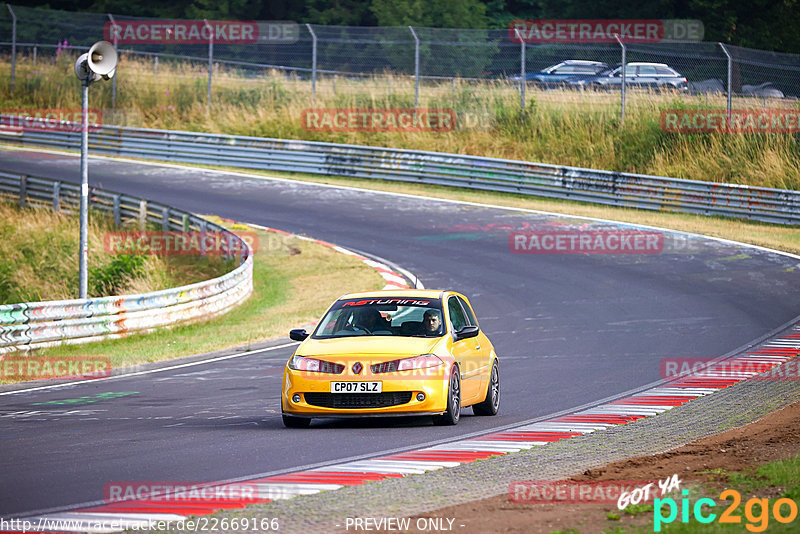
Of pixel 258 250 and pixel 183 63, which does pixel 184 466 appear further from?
pixel 183 63

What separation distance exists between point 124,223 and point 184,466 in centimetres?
2110

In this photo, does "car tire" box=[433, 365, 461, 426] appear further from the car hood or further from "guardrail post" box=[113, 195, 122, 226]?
"guardrail post" box=[113, 195, 122, 226]

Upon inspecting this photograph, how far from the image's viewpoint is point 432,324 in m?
11.5

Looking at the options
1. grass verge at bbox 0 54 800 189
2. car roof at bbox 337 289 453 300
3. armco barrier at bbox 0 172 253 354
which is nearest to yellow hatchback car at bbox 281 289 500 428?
car roof at bbox 337 289 453 300

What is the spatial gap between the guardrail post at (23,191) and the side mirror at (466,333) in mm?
24199

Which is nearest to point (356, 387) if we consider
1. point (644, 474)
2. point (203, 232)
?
point (644, 474)

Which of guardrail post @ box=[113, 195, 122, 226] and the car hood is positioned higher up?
the car hood

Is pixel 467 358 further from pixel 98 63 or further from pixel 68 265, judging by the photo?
pixel 68 265

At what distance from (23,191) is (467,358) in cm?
2474

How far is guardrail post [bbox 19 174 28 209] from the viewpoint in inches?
1283

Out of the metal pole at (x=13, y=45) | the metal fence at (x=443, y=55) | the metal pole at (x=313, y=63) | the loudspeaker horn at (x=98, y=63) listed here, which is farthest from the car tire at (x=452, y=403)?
the metal pole at (x=13, y=45)

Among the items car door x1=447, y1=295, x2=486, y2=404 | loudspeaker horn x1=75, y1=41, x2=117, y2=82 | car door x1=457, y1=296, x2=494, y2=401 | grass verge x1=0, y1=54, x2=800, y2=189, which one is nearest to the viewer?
car door x1=447, y1=295, x2=486, y2=404

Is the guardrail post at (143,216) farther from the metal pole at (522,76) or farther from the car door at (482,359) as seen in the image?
the car door at (482,359)

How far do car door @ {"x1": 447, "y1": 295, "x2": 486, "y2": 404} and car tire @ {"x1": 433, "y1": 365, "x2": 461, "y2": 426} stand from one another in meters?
0.13
